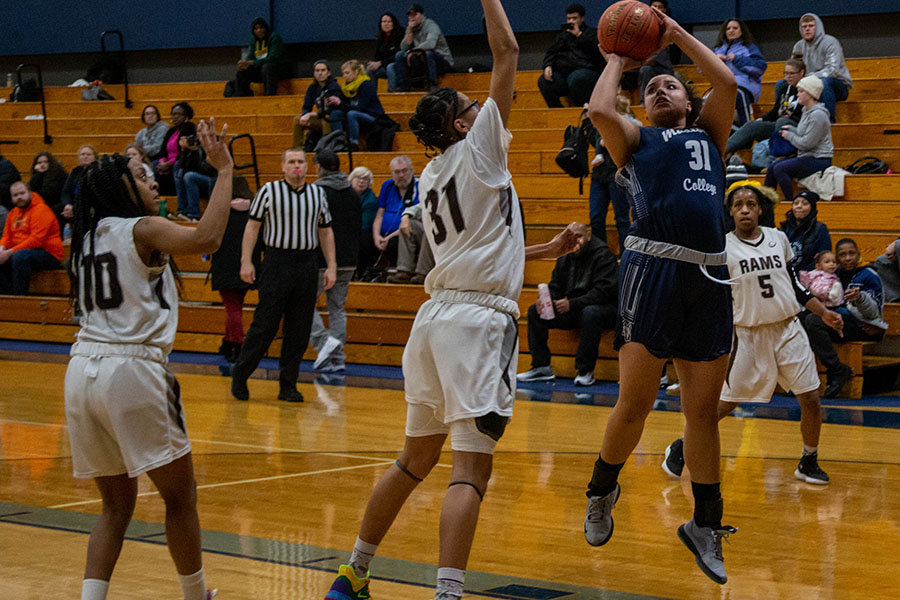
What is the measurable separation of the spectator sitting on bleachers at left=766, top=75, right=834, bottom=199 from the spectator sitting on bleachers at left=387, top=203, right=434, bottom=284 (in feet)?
11.1

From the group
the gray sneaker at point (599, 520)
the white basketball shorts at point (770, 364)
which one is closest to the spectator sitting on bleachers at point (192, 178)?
the white basketball shorts at point (770, 364)

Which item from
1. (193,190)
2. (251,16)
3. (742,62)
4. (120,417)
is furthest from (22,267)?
(120,417)

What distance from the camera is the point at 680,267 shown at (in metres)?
4.12

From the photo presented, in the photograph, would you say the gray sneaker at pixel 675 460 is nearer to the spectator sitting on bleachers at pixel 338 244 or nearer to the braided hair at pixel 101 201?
the braided hair at pixel 101 201

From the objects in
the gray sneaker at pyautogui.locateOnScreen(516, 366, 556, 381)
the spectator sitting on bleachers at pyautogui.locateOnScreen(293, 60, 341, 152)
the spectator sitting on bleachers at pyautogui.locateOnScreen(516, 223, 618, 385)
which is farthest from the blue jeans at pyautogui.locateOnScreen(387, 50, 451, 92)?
the gray sneaker at pyautogui.locateOnScreen(516, 366, 556, 381)

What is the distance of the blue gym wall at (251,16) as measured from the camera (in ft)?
47.8

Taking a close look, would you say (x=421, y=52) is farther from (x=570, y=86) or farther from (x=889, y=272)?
(x=889, y=272)

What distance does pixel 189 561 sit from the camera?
135 inches

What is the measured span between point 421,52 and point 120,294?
11642 millimetres

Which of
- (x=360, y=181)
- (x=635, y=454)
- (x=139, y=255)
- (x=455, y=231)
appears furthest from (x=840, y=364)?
(x=139, y=255)

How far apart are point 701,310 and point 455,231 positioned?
3.45ft

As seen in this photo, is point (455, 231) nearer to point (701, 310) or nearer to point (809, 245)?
point (701, 310)

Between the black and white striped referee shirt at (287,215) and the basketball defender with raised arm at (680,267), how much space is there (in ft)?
15.2

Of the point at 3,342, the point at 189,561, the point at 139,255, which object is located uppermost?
the point at 139,255
